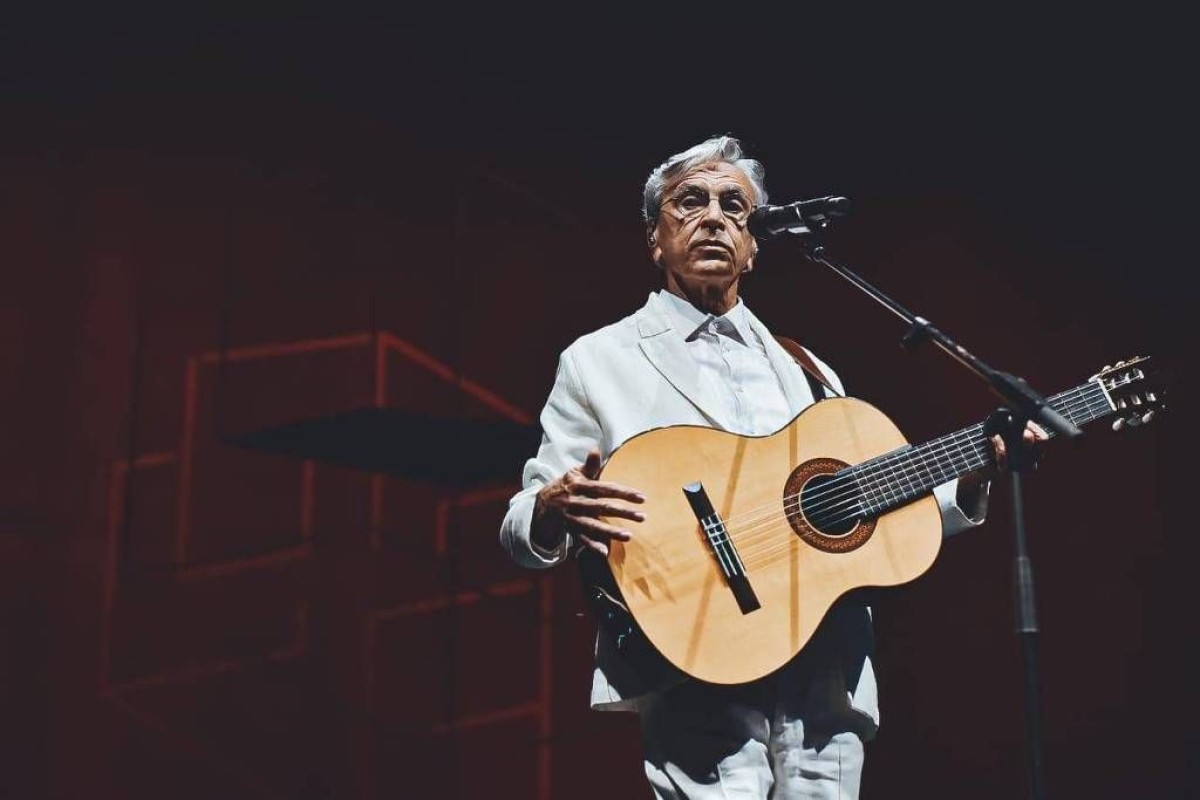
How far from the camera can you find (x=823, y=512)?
88.0 inches

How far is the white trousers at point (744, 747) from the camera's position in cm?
204

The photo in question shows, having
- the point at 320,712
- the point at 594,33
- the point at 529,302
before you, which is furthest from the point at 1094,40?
the point at 320,712

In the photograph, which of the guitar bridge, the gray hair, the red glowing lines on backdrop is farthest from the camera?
the red glowing lines on backdrop

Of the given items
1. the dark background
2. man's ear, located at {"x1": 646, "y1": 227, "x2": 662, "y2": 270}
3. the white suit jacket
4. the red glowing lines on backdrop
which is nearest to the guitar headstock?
the white suit jacket

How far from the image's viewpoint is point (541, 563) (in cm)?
216

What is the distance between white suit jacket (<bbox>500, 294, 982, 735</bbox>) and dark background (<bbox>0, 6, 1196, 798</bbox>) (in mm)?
1492

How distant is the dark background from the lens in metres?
3.53

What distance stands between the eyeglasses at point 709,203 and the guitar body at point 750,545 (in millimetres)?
483

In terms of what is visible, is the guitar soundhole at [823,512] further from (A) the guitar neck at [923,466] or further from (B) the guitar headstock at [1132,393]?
(B) the guitar headstock at [1132,393]

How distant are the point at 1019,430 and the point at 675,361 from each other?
666 millimetres

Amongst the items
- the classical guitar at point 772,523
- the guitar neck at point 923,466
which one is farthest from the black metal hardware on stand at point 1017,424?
the classical guitar at point 772,523

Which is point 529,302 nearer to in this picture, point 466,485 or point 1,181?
point 466,485

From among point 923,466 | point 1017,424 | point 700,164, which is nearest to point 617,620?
point 923,466

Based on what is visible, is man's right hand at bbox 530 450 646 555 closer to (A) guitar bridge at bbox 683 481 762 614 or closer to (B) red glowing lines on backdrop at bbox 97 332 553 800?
(A) guitar bridge at bbox 683 481 762 614
